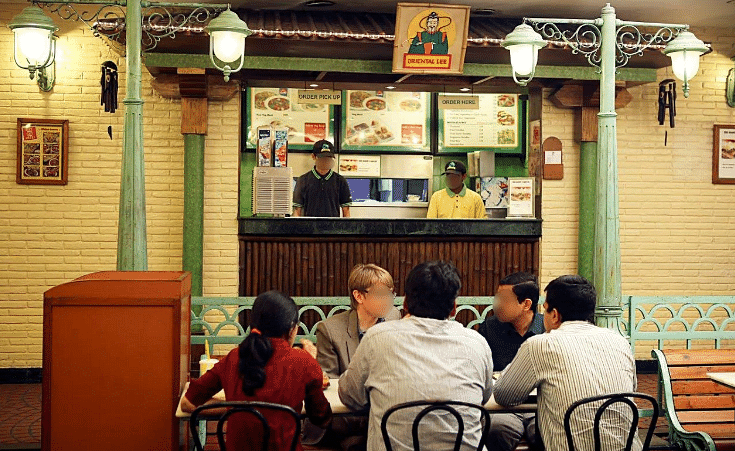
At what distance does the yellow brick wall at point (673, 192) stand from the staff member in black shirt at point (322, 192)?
2.34 m

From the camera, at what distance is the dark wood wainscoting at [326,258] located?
844cm

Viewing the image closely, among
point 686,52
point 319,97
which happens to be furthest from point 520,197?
point 686,52

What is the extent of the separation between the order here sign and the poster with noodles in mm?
998

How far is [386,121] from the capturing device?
11047mm

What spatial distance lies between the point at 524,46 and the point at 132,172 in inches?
115

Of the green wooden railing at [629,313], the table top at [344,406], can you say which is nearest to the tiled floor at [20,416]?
the green wooden railing at [629,313]

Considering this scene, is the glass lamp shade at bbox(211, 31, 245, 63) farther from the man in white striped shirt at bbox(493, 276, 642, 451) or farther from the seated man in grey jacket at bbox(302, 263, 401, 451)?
the man in white striped shirt at bbox(493, 276, 642, 451)

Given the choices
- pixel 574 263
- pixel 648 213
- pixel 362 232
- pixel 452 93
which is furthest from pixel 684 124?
pixel 362 232

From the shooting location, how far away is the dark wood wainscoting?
8.44 metres

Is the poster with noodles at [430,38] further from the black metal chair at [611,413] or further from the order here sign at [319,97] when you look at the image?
the black metal chair at [611,413]

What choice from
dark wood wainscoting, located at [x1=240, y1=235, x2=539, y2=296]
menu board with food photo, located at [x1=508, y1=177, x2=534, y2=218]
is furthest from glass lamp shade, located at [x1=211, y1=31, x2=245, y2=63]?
menu board with food photo, located at [x1=508, y1=177, x2=534, y2=218]

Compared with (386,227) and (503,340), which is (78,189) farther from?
(503,340)

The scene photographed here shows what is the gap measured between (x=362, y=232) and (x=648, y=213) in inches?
132

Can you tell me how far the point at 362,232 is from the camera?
27.8 feet
